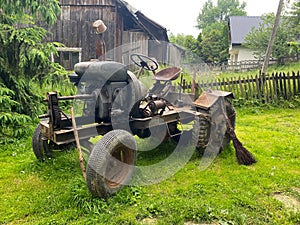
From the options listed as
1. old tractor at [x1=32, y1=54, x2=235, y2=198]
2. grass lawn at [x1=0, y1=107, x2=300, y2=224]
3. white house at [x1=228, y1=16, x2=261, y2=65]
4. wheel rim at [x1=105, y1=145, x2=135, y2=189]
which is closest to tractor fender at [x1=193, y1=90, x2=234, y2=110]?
old tractor at [x1=32, y1=54, x2=235, y2=198]

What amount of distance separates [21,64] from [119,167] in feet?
11.9

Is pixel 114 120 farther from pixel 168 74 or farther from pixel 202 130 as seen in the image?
pixel 168 74

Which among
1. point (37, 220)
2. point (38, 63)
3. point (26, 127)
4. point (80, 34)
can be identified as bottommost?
point (37, 220)

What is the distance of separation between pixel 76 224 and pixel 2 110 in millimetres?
3539

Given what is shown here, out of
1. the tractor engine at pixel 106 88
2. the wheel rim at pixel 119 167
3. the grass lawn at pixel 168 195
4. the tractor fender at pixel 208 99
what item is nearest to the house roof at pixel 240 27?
the tractor fender at pixel 208 99

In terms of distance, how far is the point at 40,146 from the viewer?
4.11m

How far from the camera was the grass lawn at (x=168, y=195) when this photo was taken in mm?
2861

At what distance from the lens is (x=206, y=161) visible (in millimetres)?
4348

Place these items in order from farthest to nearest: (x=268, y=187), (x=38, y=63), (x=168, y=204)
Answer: (x=38, y=63) → (x=268, y=187) → (x=168, y=204)

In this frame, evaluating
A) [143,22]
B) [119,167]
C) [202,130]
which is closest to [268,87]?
[202,130]

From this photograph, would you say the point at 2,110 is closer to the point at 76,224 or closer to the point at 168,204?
the point at 76,224

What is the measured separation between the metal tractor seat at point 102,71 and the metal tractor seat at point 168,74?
49.0 inches

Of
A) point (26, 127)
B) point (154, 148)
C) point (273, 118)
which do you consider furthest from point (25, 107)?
point (273, 118)

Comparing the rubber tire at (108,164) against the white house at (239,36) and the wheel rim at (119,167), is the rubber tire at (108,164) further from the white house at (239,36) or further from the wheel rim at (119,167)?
the white house at (239,36)
